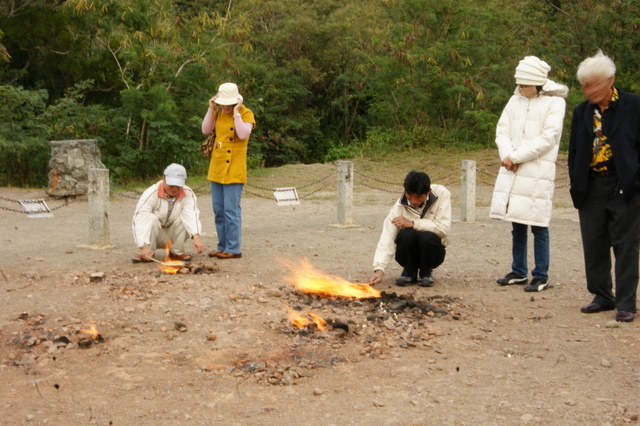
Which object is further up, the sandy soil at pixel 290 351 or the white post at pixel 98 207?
the white post at pixel 98 207

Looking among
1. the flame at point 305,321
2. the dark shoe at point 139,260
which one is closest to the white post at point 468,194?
the dark shoe at point 139,260

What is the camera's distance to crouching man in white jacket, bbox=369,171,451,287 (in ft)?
24.8

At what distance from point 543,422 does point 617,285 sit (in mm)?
2466

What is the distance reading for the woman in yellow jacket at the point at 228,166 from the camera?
924 centimetres

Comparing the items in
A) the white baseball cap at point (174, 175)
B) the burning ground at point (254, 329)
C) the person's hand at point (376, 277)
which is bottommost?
the burning ground at point (254, 329)

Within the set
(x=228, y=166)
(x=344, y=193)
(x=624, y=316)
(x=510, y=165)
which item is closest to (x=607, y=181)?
(x=624, y=316)

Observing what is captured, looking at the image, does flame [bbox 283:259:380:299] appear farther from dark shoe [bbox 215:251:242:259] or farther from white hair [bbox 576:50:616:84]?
white hair [bbox 576:50:616:84]

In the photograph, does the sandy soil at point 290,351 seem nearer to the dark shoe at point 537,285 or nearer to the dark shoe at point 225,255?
the dark shoe at point 537,285

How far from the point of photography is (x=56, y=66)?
19.0 m

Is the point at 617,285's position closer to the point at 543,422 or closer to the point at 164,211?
the point at 543,422

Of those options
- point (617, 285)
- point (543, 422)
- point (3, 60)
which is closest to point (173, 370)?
point (543, 422)

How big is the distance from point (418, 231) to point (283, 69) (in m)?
18.2

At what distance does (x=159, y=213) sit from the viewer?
28.9 ft

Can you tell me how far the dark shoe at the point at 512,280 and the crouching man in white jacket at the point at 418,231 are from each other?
705mm
